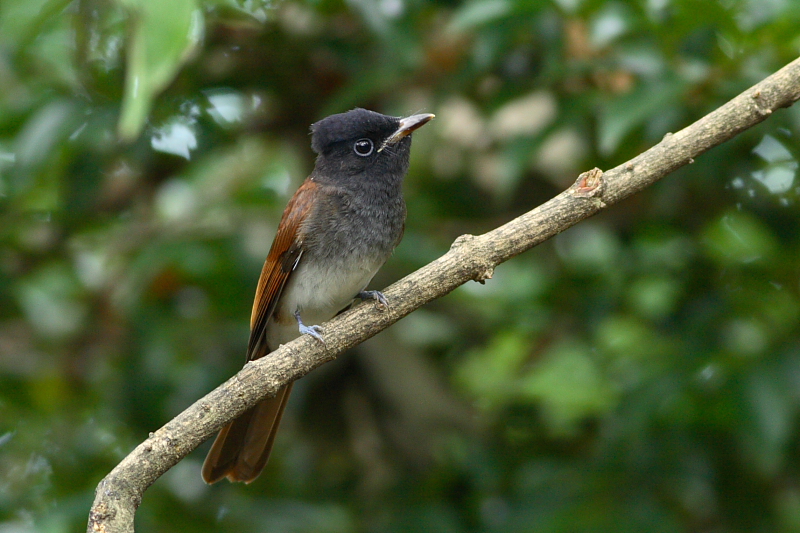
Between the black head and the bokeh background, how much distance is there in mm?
316

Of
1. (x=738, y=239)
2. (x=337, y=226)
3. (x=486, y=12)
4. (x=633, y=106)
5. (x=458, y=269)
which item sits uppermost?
(x=486, y=12)

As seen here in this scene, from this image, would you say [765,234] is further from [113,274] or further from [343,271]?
[113,274]

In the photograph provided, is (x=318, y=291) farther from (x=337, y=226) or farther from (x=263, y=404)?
(x=263, y=404)

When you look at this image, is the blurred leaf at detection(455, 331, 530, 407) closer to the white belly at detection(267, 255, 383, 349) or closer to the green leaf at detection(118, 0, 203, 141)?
the white belly at detection(267, 255, 383, 349)

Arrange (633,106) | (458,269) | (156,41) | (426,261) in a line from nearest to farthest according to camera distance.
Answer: (156,41)
(458,269)
(633,106)
(426,261)

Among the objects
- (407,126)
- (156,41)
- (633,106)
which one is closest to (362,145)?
(407,126)

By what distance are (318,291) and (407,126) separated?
0.74 meters

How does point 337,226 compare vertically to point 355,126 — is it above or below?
below

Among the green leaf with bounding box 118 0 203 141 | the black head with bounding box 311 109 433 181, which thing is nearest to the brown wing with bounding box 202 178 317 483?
the black head with bounding box 311 109 433 181

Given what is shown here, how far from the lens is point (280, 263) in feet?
11.4

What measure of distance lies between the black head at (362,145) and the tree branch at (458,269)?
960 mm

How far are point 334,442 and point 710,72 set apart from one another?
2.45m

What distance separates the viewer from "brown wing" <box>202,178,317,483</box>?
3.21 metres

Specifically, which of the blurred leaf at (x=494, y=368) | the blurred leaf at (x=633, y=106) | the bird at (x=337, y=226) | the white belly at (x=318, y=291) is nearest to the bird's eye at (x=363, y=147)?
the bird at (x=337, y=226)
